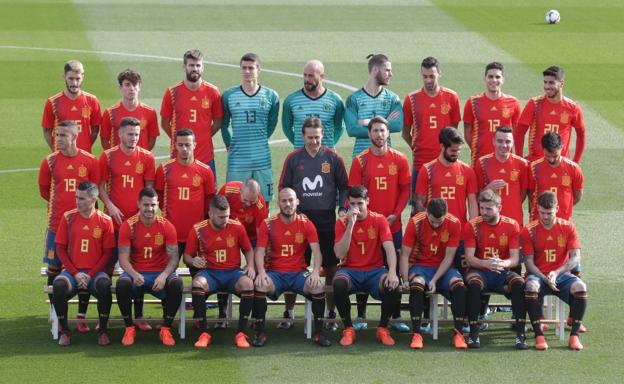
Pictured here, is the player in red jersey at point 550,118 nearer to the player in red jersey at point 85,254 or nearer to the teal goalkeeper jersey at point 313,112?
the teal goalkeeper jersey at point 313,112

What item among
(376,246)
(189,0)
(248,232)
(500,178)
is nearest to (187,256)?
(248,232)

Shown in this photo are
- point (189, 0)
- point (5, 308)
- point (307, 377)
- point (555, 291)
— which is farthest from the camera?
point (189, 0)

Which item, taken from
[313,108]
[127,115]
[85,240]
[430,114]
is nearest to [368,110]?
[313,108]

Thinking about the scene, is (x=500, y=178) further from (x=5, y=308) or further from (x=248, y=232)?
(x=5, y=308)

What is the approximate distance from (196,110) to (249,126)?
1.96ft

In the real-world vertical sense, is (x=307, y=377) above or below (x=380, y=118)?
below

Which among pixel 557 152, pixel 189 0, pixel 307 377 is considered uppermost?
pixel 189 0

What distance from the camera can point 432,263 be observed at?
13797mm

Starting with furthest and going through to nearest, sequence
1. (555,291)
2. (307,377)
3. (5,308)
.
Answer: (5,308) < (555,291) < (307,377)

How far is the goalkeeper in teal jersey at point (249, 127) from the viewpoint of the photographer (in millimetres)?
14914

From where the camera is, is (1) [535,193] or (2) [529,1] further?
(2) [529,1]

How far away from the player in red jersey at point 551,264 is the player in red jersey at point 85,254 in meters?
3.97

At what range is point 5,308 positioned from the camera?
48.0ft

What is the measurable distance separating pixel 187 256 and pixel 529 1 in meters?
26.1
